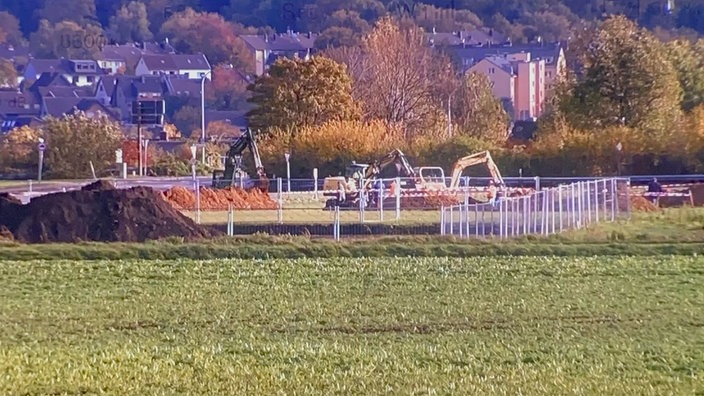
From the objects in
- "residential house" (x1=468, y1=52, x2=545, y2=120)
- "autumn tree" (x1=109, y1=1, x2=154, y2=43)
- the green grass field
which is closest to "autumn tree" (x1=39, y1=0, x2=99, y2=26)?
"autumn tree" (x1=109, y1=1, x2=154, y2=43)

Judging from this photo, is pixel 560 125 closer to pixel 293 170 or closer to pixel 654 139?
pixel 654 139

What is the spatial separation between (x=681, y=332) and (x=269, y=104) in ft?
173

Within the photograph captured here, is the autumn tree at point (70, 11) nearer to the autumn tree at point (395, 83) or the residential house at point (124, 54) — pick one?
the residential house at point (124, 54)

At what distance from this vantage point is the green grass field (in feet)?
38.3

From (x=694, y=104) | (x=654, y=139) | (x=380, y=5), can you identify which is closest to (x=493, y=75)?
(x=380, y=5)

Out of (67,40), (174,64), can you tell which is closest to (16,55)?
(67,40)

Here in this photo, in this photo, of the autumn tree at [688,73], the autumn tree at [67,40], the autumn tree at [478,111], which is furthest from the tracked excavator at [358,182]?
the autumn tree at [67,40]

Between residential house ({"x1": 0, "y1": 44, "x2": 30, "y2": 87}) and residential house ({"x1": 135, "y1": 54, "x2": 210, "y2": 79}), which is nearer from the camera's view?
residential house ({"x1": 135, "y1": 54, "x2": 210, "y2": 79})

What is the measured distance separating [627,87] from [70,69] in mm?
103126

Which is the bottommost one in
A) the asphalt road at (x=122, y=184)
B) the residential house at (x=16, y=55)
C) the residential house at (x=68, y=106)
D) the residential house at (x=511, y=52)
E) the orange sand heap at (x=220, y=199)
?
the orange sand heap at (x=220, y=199)

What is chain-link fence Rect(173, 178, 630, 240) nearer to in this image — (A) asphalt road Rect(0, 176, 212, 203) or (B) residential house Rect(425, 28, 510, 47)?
(A) asphalt road Rect(0, 176, 212, 203)

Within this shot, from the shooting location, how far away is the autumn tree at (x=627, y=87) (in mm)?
58500

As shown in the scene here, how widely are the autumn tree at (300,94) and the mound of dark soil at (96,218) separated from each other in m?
30.3

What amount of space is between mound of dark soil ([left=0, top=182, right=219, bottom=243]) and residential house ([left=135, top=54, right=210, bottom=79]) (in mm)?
106577
